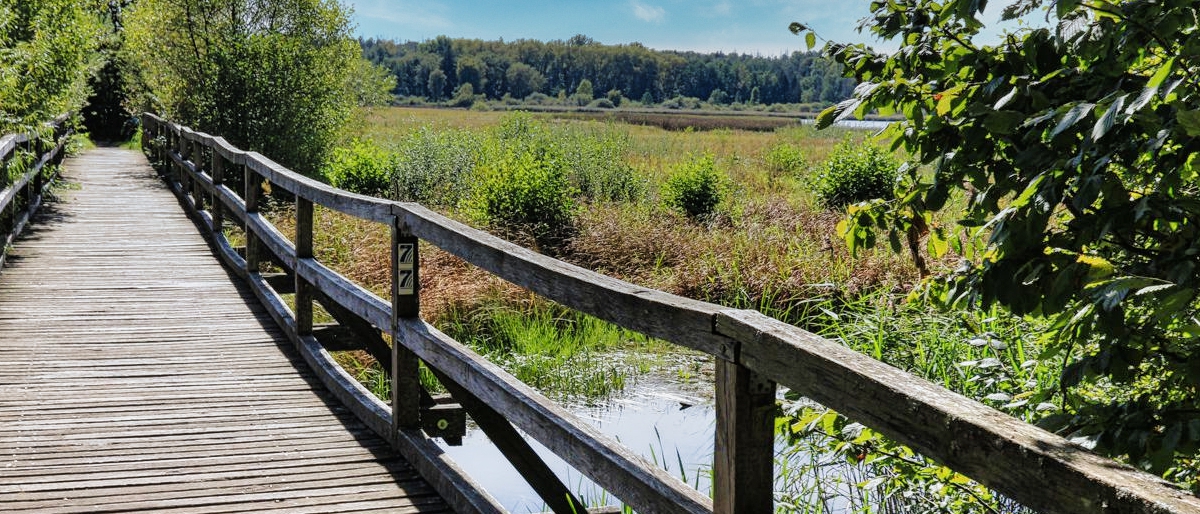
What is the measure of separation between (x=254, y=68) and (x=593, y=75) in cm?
17487

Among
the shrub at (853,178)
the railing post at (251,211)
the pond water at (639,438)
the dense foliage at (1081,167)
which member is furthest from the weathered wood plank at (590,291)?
the shrub at (853,178)

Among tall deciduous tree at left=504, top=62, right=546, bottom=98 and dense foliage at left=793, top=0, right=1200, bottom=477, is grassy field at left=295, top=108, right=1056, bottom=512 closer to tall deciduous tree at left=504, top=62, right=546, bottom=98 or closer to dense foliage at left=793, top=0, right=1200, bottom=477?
dense foliage at left=793, top=0, right=1200, bottom=477

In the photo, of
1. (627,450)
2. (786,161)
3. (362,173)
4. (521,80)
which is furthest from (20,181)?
(521,80)

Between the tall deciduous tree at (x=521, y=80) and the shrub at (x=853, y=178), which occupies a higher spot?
the tall deciduous tree at (x=521, y=80)

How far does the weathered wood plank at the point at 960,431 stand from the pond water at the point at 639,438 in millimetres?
4254

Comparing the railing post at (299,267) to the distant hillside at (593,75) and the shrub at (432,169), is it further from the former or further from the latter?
the distant hillside at (593,75)

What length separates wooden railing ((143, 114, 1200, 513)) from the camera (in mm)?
1455

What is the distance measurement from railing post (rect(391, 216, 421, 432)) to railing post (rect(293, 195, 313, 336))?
185 cm

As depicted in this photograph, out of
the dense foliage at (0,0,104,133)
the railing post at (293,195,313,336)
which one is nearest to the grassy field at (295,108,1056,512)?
the railing post at (293,195,313,336)

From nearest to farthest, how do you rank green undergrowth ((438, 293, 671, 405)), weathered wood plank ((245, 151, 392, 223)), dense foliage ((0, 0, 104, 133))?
weathered wood plank ((245, 151, 392, 223)) → green undergrowth ((438, 293, 671, 405)) → dense foliage ((0, 0, 104, 133))

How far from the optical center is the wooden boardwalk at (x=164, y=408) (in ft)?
12.6

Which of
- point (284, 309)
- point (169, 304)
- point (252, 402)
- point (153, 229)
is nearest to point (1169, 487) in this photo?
point (252, 402)

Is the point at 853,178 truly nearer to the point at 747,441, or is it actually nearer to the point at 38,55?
the point at 38,55

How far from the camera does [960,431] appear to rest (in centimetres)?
156
